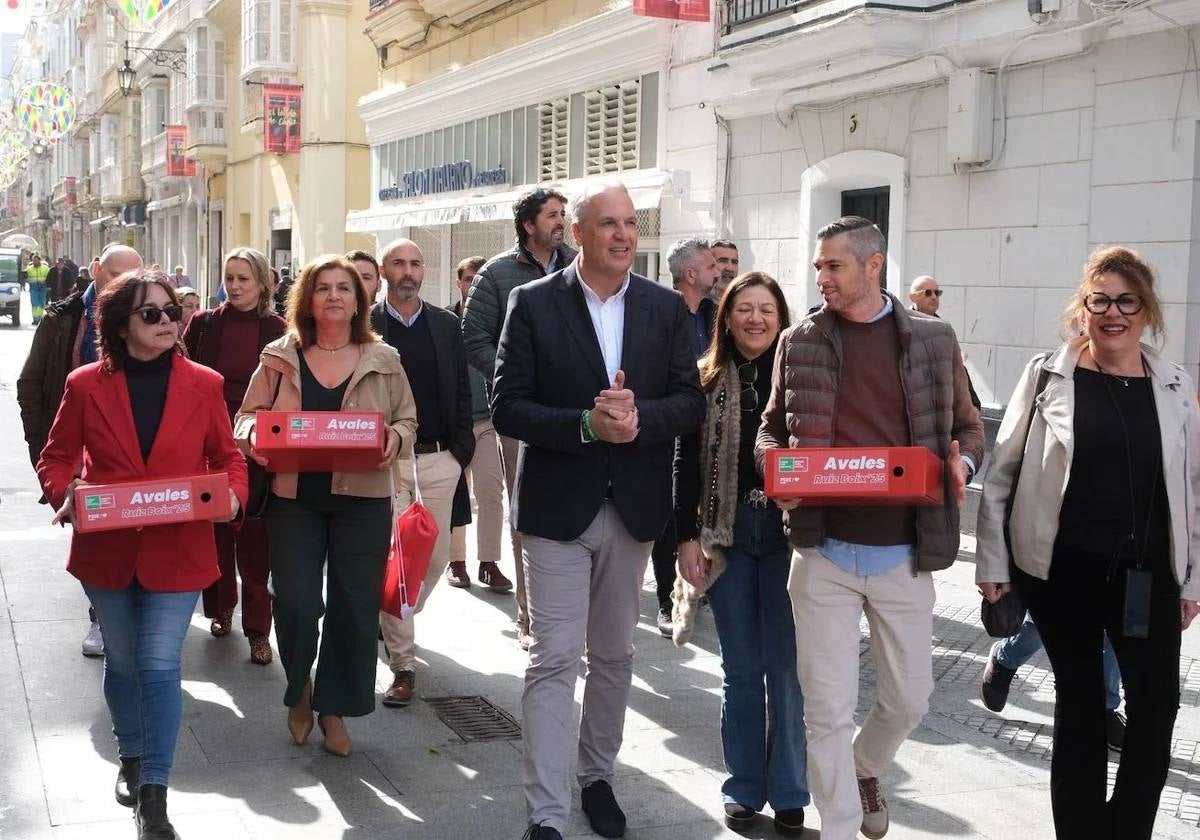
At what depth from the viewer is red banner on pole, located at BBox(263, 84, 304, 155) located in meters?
31.4

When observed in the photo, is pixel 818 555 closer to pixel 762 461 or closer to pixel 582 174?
pixel 762 461

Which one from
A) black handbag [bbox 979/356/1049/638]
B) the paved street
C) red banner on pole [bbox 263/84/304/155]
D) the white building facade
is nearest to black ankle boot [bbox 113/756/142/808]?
the paved street

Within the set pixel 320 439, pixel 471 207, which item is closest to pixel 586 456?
pixel 320 439

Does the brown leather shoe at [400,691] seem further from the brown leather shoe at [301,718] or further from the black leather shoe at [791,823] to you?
the black leather shoe at [791,823]

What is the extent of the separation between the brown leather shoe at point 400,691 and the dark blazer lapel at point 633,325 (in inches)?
89.0

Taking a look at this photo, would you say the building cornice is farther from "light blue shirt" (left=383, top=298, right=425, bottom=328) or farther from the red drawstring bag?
the red drawstring bag

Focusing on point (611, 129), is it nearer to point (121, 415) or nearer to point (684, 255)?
point (684, 255)

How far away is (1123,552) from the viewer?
166 inches

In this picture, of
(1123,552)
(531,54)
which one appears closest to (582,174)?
(531,54)

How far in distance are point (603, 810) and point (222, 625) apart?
330cm

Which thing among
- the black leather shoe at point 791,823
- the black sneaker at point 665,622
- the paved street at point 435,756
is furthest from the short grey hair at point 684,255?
the black leather shoe at point 791,823

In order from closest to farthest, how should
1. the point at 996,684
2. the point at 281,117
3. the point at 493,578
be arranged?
the point at 996,684
the point at 493,578
the point at 281,117

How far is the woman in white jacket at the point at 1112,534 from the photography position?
166 inches

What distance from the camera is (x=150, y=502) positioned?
14.5 ft
